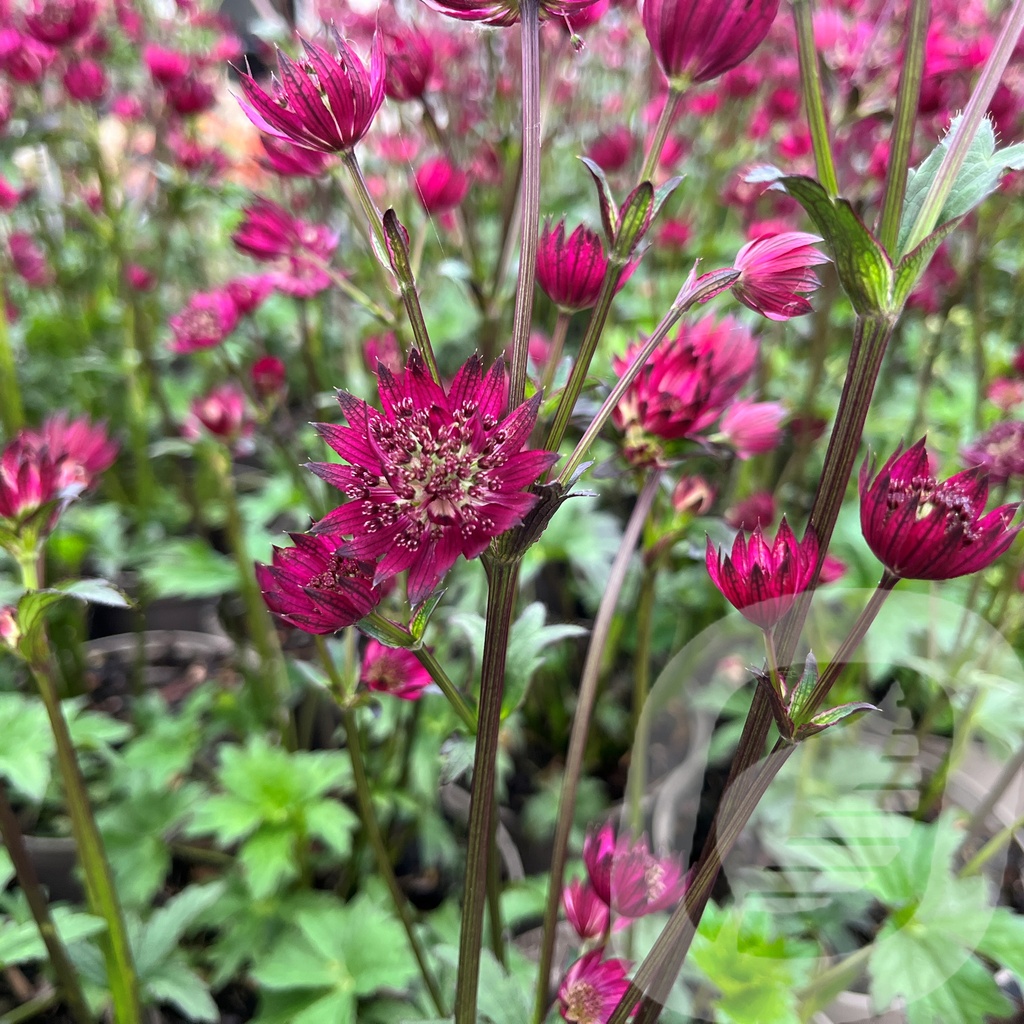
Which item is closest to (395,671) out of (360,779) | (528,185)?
(360,779)

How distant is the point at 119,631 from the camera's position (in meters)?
1.63

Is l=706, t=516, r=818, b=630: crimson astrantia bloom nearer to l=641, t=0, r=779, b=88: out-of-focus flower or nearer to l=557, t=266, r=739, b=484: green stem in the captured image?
l=557, t=266, r=739, b=484: green stem

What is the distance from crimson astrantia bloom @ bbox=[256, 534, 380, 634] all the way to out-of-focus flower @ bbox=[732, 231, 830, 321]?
0.71 ft

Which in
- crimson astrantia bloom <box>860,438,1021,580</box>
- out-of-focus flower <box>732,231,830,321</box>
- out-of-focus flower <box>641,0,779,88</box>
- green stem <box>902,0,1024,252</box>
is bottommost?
crimson astrantia bloom <box>860,438,1021,580</box>

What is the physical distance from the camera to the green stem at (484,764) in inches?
13.2

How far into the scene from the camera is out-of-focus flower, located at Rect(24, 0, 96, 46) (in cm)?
108

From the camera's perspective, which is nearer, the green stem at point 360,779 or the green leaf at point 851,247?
the green leaf at point 851,247

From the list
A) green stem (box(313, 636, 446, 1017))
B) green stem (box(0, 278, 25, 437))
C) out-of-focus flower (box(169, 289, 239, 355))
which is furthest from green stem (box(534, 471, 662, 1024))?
green stem (box(0, 278, 25, 437))

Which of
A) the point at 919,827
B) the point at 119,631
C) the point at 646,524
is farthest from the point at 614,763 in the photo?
the point at 119,631

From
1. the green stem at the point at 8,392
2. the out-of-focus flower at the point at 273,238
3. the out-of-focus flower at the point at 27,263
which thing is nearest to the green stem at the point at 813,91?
the out-of-focus flower at the point at 273,238

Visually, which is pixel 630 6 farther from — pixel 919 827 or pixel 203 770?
pixel 203 770

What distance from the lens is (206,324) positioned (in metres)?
0.89

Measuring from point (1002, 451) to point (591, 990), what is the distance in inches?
24.7

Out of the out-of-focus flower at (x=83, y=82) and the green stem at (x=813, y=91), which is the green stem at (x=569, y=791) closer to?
the green stem at (x=813, y=91)
